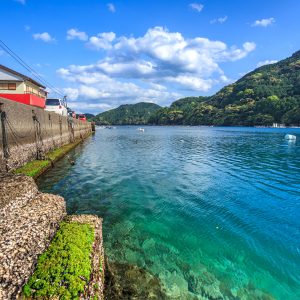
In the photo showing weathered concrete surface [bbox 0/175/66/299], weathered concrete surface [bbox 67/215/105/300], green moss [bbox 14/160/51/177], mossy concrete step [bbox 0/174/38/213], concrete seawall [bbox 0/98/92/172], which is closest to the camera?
weathered concrete surface [bbox 0/175/66/299]

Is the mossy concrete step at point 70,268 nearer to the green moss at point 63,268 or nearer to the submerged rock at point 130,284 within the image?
the green moss at point 63,268

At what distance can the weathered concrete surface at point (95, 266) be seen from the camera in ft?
23.1

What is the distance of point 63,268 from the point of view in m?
7.05

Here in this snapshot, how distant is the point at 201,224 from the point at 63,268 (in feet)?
30.2

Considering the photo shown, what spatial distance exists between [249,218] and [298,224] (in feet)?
8.70

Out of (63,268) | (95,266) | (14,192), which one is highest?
(14,192)

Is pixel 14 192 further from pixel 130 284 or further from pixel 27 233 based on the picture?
pixel 130 284

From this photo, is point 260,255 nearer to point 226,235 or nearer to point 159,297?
point 226,235

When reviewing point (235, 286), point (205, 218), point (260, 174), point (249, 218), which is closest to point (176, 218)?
point (205, 218)

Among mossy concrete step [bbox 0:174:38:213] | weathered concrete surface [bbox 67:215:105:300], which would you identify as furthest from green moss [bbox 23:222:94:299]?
mossy concrete step [bbox 0:174:38:213]

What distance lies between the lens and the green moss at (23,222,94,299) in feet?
20.7

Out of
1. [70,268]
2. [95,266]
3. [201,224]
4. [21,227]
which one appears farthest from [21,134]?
[70,268]

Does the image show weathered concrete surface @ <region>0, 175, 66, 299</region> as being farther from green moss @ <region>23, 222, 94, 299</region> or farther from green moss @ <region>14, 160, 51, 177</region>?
green moss @ <region>14, 160, 51, 177</region>

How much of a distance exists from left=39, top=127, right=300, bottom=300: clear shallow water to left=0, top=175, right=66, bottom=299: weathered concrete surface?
345cm
